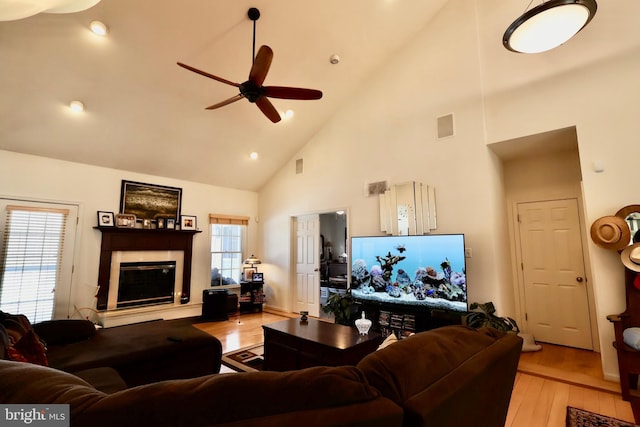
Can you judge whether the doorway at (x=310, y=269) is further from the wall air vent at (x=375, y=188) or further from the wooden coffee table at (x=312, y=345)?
the wooden coffee table at (x=312, y=345)

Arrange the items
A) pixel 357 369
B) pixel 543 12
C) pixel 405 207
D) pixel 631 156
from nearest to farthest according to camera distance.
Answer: pixel 357 369
pixel 543 12
pixel 631 156
pixel 405 207

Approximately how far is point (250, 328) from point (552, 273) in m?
4.65

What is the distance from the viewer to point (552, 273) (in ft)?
13.8

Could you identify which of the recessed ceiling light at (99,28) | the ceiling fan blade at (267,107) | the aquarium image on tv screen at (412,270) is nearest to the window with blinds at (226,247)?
the aquarium image on tv screen at (412,270)

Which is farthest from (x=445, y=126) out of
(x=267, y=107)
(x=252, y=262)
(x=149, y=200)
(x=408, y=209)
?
(x=149, y=200)

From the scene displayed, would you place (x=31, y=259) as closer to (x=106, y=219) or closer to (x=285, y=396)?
(x=106, y=219)

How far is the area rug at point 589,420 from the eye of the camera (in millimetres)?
2242

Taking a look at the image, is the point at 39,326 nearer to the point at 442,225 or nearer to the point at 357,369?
the point at 357,369

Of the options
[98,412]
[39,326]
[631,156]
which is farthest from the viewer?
[631,156]

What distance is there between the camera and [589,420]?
2311 millimetres

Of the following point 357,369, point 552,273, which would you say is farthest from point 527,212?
point 357,369

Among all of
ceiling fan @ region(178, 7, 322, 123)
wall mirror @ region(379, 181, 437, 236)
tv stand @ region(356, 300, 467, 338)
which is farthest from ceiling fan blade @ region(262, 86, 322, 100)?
tv stand @ region(356, 300, 467, 338)

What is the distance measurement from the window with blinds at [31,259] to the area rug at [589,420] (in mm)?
6325

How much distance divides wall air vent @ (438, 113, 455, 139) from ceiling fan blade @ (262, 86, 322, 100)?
83.9 inches
